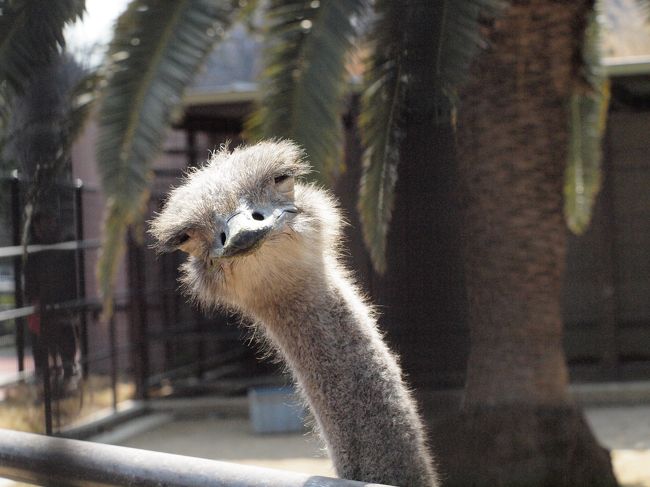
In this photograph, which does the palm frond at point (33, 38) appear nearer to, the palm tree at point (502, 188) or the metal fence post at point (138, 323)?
the palm tree at point (502, 188)

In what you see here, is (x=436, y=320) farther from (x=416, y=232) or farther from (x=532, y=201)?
(x=532, y=201)

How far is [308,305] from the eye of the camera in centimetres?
176

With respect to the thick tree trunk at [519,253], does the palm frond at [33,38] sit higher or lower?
higher

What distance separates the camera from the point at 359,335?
1.79 metres

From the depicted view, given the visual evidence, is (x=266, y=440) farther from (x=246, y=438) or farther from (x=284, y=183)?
(x=284, y=183)

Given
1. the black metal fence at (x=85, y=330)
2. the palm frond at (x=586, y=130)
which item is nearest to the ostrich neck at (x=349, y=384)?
the black metal fence at (x=85, y=330)

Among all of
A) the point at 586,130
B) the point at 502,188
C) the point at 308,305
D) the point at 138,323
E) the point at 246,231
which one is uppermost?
the point at 586,130

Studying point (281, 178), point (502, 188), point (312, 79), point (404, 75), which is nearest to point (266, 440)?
point (502, 188)

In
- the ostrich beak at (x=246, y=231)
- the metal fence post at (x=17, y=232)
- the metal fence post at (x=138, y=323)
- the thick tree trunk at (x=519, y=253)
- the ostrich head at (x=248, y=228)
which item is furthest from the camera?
the metal fence post at (x=138, y=323)

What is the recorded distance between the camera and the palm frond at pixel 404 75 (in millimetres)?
2967

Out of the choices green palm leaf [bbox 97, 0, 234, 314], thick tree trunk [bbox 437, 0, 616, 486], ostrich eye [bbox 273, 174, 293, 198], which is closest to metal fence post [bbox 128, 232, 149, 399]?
green palm leaf [bbox 97, 0, 234, 314]

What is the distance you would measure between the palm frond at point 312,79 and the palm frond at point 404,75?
0.12 metres

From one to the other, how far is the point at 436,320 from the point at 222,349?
5263mm

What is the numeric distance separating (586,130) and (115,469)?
13.3 feet
